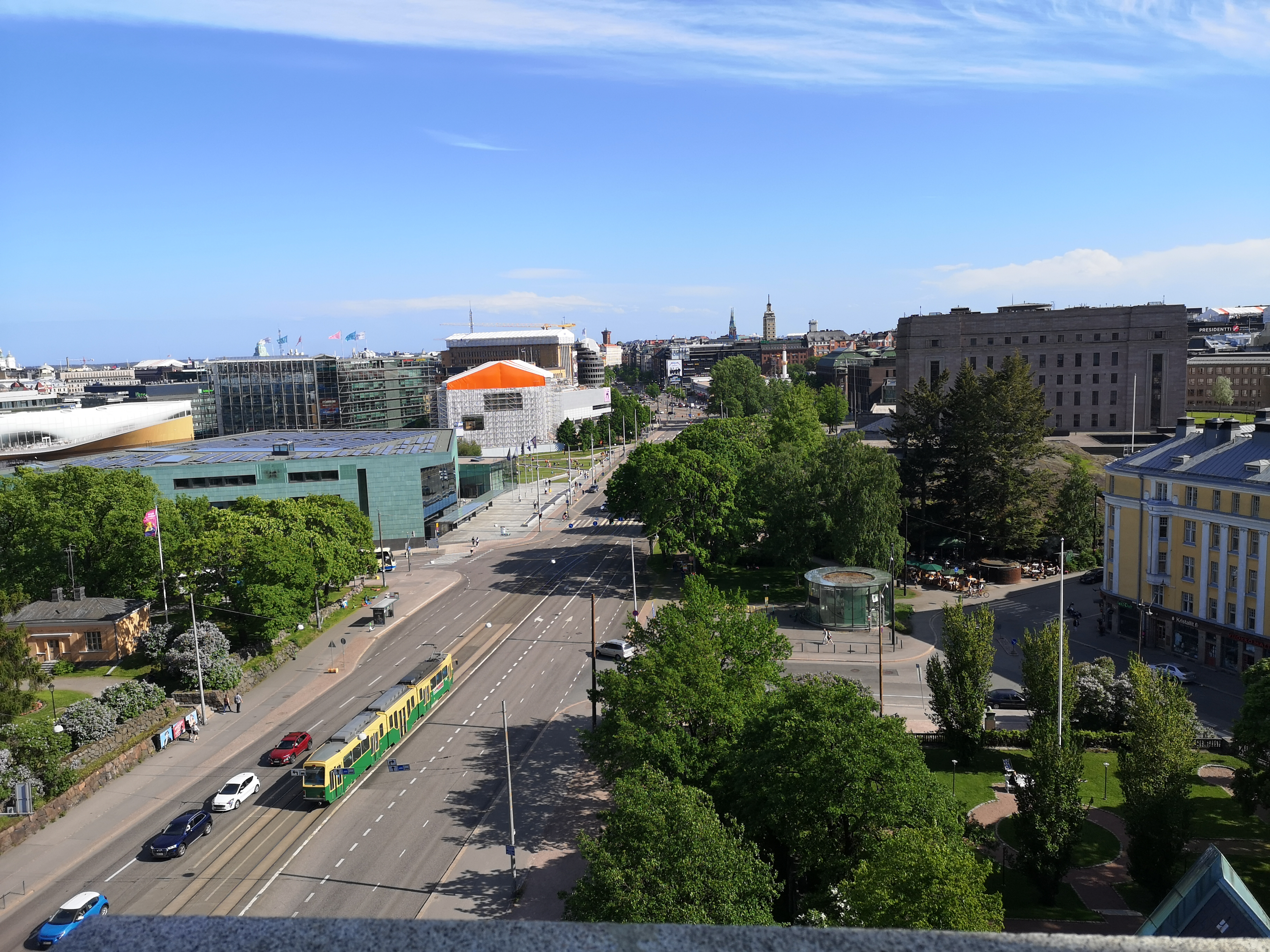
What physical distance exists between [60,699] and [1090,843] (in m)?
56.0

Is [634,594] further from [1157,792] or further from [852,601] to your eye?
[1157,792]

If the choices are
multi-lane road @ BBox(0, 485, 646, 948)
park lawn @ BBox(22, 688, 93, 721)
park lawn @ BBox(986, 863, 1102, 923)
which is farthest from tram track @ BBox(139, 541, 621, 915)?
park lawn @ BBox(986, 863, 1102, 923)

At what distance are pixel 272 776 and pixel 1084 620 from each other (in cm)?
5545

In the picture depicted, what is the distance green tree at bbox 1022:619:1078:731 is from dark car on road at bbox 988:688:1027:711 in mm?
8185

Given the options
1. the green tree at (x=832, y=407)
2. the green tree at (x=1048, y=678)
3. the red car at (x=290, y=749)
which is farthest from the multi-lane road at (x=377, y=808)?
the green tree at (x=832, y=407)

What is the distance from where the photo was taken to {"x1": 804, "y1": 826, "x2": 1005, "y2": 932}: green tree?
73.8ft

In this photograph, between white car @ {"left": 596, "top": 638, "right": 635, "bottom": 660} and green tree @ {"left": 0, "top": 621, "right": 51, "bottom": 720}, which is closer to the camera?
green tree @ {"left": 0, "top": 621, "right": 51, "bottom": 720}

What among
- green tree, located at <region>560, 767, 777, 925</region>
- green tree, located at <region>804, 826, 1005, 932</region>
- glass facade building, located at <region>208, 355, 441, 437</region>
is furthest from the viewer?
glass facade building, located at <region>208, 355, 441, 437</region>

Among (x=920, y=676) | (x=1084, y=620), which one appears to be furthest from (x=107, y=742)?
(x=1084, y=620)

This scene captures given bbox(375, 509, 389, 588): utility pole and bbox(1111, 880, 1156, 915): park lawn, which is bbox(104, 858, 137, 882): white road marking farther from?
bbox(375, 509, 389, 588): utility pole

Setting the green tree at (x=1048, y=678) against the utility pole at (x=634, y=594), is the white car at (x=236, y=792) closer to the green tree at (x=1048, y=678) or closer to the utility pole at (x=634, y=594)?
the utility pole at (x=634, y=594)

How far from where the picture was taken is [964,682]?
4384 cm

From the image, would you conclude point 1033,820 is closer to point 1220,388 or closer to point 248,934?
point 248,934

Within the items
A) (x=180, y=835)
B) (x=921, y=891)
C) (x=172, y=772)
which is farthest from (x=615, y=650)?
(x=921, y=891)
